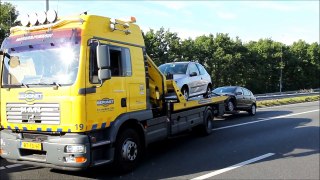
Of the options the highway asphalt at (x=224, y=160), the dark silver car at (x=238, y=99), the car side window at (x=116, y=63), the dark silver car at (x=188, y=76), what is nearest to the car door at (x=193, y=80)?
the dark silver car at (x=188, y=76)

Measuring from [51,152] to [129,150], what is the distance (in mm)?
1540

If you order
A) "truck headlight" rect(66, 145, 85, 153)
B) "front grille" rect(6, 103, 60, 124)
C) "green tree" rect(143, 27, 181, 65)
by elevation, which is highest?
"green tree" rect(143, 27, 181, 65)

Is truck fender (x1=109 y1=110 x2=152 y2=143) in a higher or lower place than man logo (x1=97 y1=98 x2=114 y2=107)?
lower

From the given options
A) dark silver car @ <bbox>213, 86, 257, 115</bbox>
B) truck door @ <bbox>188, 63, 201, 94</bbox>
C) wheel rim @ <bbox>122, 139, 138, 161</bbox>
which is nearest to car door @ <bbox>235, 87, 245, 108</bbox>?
dark silver car @ <bbox>213, 86, 257, 115</bbox>

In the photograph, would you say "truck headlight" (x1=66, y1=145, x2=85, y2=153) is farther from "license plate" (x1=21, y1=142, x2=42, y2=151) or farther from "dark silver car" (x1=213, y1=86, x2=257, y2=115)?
"dark silver car" (x1=213, y1=86, x2=257, y2=115)

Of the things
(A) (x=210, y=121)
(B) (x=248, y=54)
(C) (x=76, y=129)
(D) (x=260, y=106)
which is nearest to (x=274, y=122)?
(A) (x=210, y=121)

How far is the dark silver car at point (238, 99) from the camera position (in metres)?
16.8

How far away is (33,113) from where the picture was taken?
6.36m

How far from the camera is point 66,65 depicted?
6.19 meters

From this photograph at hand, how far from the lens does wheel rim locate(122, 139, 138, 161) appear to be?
6949 mm

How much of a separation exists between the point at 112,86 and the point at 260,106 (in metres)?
19.2

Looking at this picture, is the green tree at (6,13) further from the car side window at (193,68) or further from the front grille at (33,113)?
the front grille at (33,113)

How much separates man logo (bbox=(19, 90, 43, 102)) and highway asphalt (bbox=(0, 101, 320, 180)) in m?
1.40

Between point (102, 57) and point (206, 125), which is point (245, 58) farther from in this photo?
point (102, 57)
